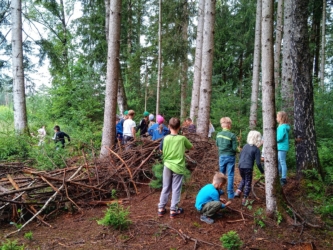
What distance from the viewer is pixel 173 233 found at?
3789 millimetres

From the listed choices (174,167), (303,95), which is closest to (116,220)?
(174,167)

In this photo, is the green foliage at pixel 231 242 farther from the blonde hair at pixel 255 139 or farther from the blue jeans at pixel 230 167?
the blonde hair at pixel 255 139

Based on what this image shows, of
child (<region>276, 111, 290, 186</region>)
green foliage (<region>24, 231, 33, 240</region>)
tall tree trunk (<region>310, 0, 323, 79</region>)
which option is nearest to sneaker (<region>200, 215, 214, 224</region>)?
child (<region>276, 111, 290, 186</region>)

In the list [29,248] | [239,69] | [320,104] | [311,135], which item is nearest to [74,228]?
[29,248]

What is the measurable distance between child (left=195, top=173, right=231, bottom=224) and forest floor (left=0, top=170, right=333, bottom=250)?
0.46 ft

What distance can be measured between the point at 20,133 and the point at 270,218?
9.65 metres

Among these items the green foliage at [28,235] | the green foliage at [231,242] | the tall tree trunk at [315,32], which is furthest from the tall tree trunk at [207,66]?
the tall tree trunk at [315,32]

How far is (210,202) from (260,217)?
837 mm

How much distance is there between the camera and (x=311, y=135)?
203 inches

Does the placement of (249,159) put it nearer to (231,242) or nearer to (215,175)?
(215,175)

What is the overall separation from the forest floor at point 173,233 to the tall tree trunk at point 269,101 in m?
0.52

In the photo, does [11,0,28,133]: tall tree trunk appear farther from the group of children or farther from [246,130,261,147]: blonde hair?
[246,130,261,147]: blonde hair

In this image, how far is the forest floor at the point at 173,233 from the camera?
3486 millimetres

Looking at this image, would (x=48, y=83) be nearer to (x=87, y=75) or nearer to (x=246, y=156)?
(x=87, y=75)
